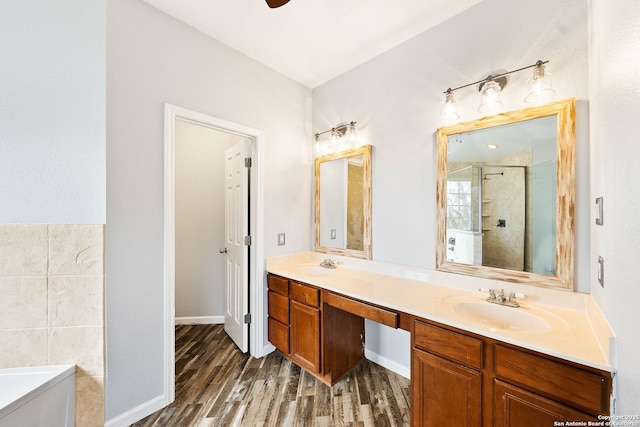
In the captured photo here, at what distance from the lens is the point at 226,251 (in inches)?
111

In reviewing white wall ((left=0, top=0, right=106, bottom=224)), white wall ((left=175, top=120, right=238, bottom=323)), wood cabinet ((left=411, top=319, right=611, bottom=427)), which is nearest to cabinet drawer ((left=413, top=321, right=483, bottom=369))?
wood cabinet ((left=411, top=319, right=611, bottom=427))

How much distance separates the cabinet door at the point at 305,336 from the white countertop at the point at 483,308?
0.25 metres

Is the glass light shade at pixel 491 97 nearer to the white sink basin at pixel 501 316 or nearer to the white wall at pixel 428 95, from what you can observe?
the white wall at pixel 428 95

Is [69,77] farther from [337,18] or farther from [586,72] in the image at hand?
[586,72]

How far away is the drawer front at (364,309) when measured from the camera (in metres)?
1.49

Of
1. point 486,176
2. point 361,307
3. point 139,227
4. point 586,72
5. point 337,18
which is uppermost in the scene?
point 337,18

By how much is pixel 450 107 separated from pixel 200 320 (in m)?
3.38

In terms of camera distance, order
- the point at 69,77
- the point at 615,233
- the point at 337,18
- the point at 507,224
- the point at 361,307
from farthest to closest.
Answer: the point at 337,18 → the point at 361,307 → the point at 507,224 → the point at 69,77 → the point at 615,233

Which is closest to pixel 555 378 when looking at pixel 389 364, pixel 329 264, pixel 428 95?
pixel 389 364

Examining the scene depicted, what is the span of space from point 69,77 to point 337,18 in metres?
1.59

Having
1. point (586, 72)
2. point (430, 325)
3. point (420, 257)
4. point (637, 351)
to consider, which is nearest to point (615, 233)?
point (637, 351)

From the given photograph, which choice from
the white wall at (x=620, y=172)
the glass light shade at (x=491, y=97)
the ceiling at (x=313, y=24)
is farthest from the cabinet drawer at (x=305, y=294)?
the ceiling at (x=313, y=24)

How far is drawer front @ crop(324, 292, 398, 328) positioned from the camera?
1494 mm

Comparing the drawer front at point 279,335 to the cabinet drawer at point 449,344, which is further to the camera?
the drawer front at point 279,335
